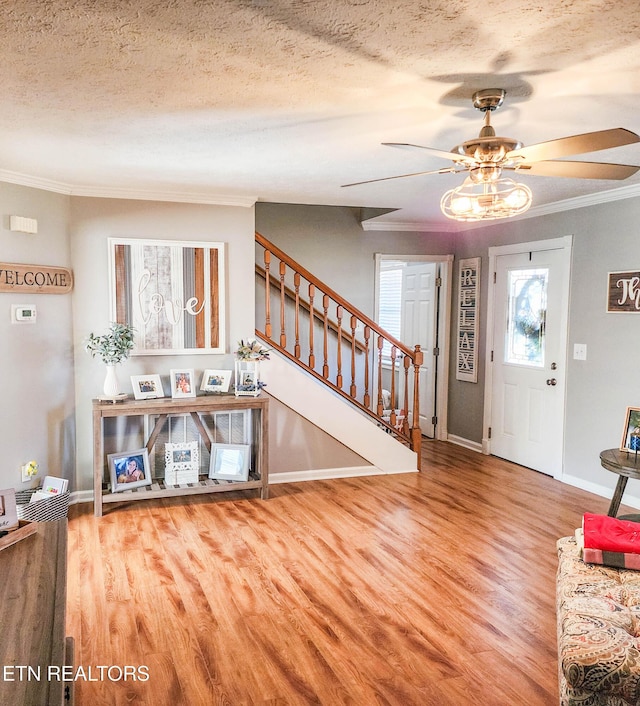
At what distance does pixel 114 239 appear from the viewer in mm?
4605

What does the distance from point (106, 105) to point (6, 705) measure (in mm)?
2302

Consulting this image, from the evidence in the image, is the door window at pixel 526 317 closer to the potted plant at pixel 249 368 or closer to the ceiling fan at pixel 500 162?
the potted plant at pixel 249 368

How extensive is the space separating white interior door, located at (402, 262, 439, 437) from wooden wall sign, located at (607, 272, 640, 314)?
225cm

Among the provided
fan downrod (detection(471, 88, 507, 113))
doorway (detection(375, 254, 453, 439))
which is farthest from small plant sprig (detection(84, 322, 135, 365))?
fan downrod (detection(471, 88, 507, 113))

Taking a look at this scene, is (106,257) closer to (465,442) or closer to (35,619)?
(35,619)

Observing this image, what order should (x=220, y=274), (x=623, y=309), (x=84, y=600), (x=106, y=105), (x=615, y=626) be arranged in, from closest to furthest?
(x=615, y=626) → (x=106, y=105) → (x=84, y=600) → (x=623, y=309) → (x=220, y=274)

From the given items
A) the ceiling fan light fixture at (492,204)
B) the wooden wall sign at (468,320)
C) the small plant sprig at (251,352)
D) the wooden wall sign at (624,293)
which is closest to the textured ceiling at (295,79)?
the ceiling fan light fixture at (492,204)

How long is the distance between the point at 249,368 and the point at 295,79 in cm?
278

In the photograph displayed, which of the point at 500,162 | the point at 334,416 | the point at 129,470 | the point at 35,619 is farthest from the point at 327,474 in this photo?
the point at 35,619

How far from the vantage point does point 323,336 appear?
20.1 feet

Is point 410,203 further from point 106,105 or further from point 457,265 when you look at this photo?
point 106,105

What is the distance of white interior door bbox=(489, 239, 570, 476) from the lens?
5230 millimetres

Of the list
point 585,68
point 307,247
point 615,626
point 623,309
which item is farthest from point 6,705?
point 307,247

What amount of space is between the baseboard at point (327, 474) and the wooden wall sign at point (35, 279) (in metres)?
2.25
